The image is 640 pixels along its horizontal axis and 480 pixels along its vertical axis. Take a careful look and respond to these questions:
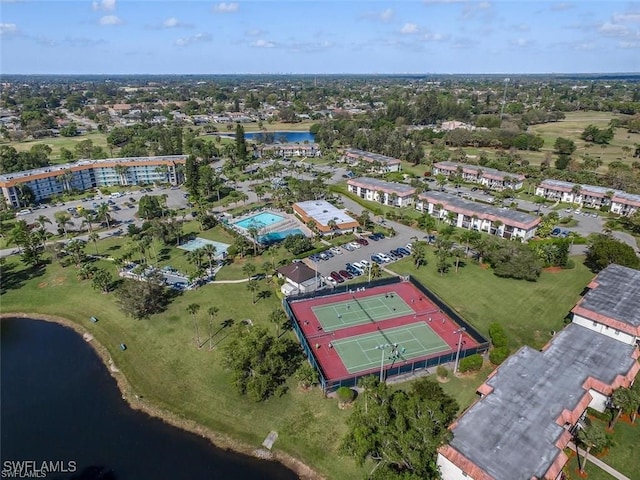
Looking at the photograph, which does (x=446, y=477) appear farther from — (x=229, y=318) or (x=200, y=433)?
(x=229, y=318)

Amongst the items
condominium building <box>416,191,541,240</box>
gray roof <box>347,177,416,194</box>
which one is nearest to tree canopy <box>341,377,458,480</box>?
condominium building <box>416,191,541,240</box>

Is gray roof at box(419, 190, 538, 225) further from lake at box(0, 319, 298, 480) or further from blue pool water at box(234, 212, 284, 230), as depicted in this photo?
lake at box(0, 319, 298, 480)

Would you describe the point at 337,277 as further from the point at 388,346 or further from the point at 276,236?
the point at 276,236

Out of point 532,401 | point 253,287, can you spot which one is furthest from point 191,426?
point 532,401

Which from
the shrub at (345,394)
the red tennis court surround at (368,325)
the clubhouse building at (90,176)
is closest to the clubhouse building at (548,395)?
the red tennis court surround at (368,325)

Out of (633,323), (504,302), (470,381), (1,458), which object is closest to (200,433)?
(1,458)
